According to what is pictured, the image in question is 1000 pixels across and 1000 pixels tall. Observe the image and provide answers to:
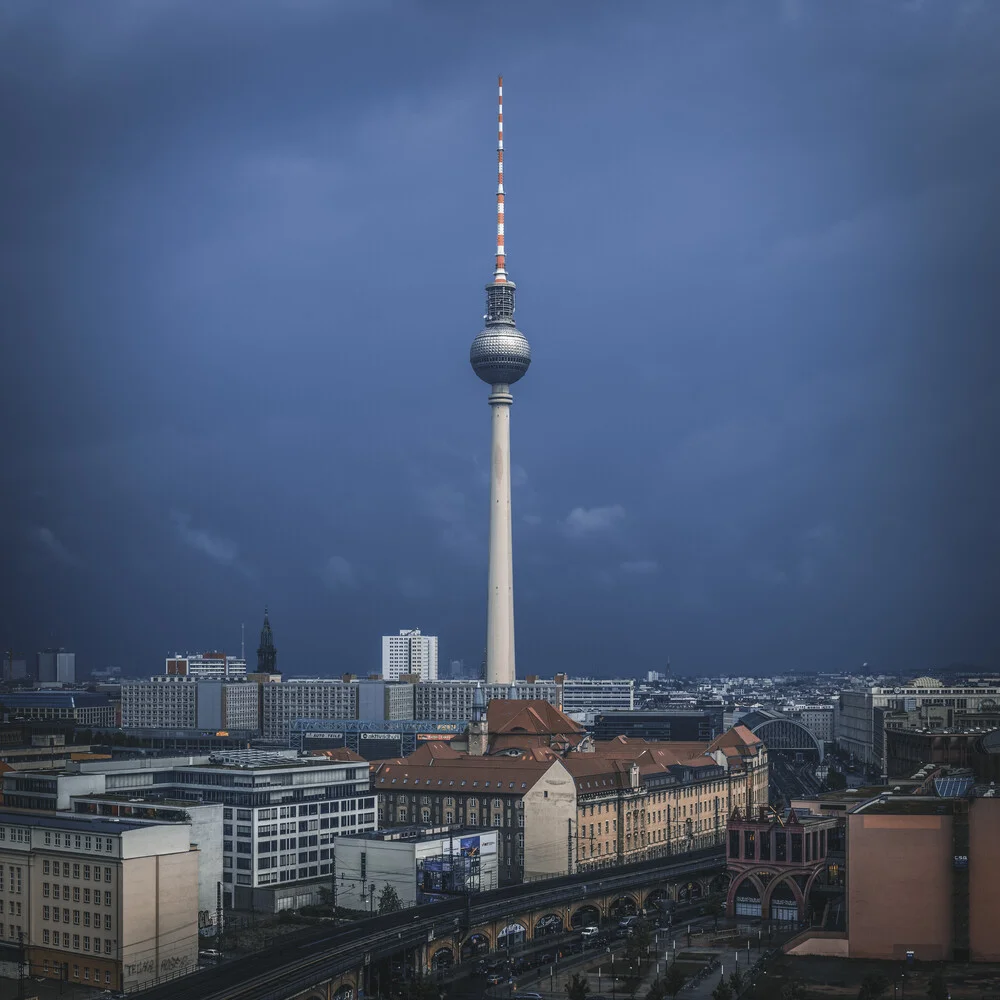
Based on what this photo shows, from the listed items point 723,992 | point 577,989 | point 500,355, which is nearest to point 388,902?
point 577,989

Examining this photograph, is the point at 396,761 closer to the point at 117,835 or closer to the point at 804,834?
the point at 804,834

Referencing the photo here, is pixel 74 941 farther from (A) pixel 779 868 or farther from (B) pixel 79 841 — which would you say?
(A) pixel 779 868

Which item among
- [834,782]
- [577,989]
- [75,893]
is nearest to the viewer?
[577,989]

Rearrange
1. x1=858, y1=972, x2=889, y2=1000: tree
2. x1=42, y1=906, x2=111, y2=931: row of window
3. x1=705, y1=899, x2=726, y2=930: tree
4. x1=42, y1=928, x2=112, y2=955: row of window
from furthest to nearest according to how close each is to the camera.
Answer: x1=705, y1=899, x2=726, y2=930: tree < x1=42, y1=906, x2=111, y2=931: row of window < x1=42, y1=928, x2=112, y2=955: row of window < x1=858, y1=972, x2=889, y2=1000: tree

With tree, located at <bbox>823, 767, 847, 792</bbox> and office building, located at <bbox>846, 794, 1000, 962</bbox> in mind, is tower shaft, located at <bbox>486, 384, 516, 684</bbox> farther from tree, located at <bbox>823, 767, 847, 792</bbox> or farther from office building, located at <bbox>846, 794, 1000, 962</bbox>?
office building, located at <bbox>846, 794, 1000, 962</bbox>

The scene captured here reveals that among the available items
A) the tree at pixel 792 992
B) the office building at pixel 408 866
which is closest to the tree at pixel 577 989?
the tree at pixel 792 992

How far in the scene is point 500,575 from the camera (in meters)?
170

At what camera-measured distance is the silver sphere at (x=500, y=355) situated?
17312 centimetres

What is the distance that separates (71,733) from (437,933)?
11206 cm

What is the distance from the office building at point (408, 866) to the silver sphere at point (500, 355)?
91267 mm

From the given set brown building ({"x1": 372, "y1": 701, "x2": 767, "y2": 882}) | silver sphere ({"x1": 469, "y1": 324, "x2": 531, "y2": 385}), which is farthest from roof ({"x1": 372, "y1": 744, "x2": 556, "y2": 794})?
silver sphere ({"x1": 469, "y1": 324, "x2": 531, "y2": 385})

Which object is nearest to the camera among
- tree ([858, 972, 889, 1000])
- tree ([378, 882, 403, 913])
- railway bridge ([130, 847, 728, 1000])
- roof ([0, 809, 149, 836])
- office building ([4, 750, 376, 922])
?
tree ([858, 972, 889, 1000])

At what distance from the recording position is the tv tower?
17025 centimetres

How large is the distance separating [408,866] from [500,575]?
88506mm
